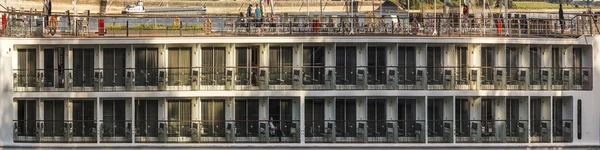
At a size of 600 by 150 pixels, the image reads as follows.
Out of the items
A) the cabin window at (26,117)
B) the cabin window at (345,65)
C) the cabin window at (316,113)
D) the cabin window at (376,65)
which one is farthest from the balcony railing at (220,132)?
the cabin window at (26,117)

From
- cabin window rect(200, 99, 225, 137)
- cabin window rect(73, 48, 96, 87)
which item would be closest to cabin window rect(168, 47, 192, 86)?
cabin window rect(200, 99, 225, 137)

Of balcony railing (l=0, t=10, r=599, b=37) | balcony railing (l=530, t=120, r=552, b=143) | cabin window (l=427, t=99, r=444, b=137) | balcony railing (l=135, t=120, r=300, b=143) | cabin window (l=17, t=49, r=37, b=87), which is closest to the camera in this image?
balcony railing (l=135, t=120, r=300, b=143)

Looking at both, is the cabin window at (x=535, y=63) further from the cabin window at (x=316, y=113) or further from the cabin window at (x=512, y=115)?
the cabin window at (x=316, y=113)

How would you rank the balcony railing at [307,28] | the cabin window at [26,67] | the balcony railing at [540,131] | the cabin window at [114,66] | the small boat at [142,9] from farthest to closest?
the small boat at [142,9] → the balcony railing at [307,28] → the balcony railing at [540,131] → the cabin window at [114,66] → the cabin window at [26,67]

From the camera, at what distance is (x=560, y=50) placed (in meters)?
35.5

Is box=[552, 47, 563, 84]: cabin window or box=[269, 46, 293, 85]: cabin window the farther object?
box=[552, 47, 563, 84]: cabin window

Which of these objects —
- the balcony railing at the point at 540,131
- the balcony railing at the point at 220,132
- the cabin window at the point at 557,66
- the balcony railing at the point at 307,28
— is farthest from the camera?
the cabin window at the point at 557,66

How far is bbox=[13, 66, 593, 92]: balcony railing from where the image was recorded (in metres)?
34.3

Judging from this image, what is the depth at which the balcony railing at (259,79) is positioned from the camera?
113ft

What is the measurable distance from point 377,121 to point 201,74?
13.6ft

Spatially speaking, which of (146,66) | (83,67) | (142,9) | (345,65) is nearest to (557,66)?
(345,65)

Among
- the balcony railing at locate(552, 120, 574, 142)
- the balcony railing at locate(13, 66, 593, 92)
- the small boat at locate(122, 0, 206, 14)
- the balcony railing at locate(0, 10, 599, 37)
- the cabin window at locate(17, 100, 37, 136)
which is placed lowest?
the balcony railing at locate(552, 120, 574, 142)

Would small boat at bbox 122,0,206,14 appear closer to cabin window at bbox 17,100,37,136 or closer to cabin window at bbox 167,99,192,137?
cabin window at bbox 17,100,37,136

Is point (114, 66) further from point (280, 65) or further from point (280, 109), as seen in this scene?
point (280, 109)
